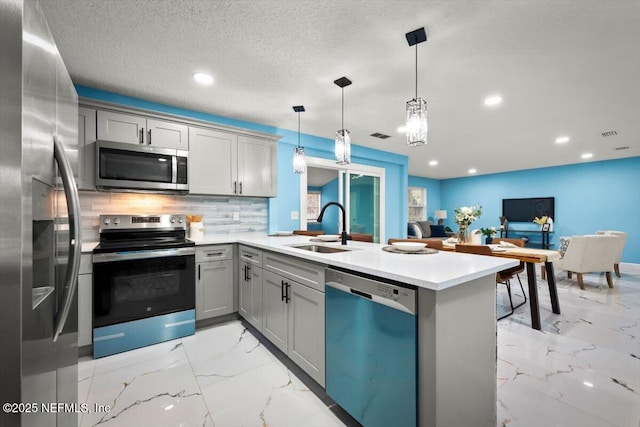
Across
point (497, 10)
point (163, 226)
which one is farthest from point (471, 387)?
point (163, 226)

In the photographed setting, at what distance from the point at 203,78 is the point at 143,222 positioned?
60.6 inches

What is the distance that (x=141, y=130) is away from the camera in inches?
108

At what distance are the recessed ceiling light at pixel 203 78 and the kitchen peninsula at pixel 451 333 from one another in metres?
2.12

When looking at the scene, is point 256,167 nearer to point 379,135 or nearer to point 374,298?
point 379,135

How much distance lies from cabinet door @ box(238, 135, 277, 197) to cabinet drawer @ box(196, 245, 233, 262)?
2.53ft

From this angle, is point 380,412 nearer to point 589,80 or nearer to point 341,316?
point 341,316

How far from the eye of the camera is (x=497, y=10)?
168 cm

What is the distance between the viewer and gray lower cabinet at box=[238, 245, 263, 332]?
246 centimetres

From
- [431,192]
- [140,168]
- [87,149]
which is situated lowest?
[140,168]

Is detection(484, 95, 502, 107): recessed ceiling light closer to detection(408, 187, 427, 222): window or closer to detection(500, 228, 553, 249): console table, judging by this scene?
detection(500, 228, 553, 249): console table

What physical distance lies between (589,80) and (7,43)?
152 inches

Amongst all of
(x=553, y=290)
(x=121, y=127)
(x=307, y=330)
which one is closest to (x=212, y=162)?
(x=121, y=127)

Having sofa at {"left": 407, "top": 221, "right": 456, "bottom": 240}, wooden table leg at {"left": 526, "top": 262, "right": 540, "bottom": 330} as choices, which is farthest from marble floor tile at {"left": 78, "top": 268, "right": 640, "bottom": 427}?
sofa at {"left": 407, "top": 221, "right": 456, "bottom": 240}

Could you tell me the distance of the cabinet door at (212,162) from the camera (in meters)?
3.02
